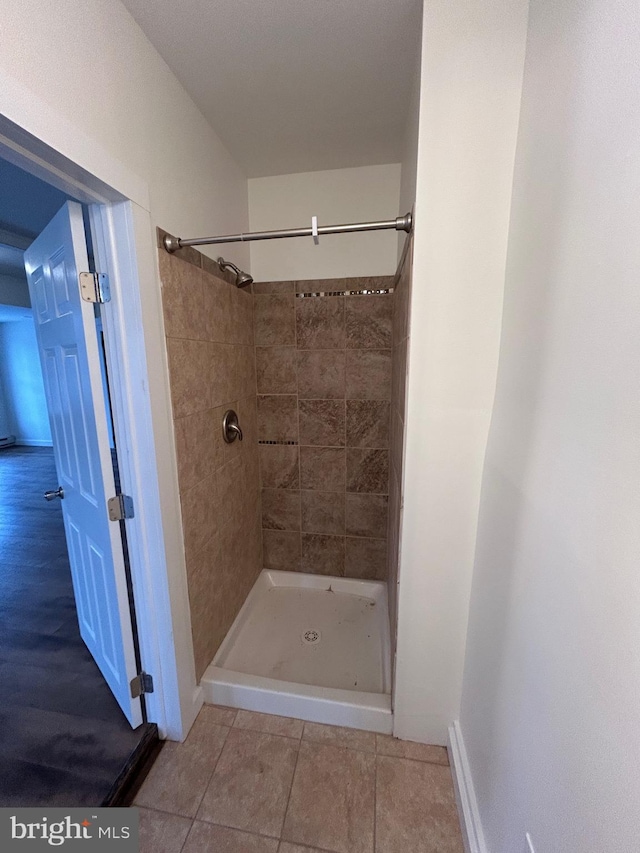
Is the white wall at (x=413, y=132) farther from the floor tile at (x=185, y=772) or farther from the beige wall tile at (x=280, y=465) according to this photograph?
the floor tile at (x=185, y=772)

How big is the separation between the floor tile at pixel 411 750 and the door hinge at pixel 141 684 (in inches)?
36.6

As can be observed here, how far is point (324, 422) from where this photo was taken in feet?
6.95

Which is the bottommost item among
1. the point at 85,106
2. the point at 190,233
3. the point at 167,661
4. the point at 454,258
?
the point at 167,661

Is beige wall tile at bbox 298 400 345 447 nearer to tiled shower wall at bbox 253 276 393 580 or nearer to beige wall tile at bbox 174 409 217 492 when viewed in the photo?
tiled shower wall at bbox 253 276 393 580

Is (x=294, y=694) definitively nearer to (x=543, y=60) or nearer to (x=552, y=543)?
(x=552, y=543)

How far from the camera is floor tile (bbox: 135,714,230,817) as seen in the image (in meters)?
1.16

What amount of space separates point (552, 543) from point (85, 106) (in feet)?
4.96

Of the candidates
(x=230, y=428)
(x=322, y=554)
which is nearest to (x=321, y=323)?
(x=230, y=428)

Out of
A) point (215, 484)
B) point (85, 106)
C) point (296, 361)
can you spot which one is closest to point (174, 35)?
point (85, 106)

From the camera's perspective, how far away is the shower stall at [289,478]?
1.40 metres

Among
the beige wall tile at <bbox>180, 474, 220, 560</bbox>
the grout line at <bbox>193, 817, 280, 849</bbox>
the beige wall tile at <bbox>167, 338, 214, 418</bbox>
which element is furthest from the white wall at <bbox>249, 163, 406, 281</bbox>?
the grout line at <bbox>193, 817, 280, 849</bbox>

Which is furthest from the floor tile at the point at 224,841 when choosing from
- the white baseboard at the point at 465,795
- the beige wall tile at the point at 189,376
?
the beige wall tile at the point at 189,376

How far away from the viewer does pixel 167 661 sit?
4.20ft

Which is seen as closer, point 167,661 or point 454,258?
point 454,258
